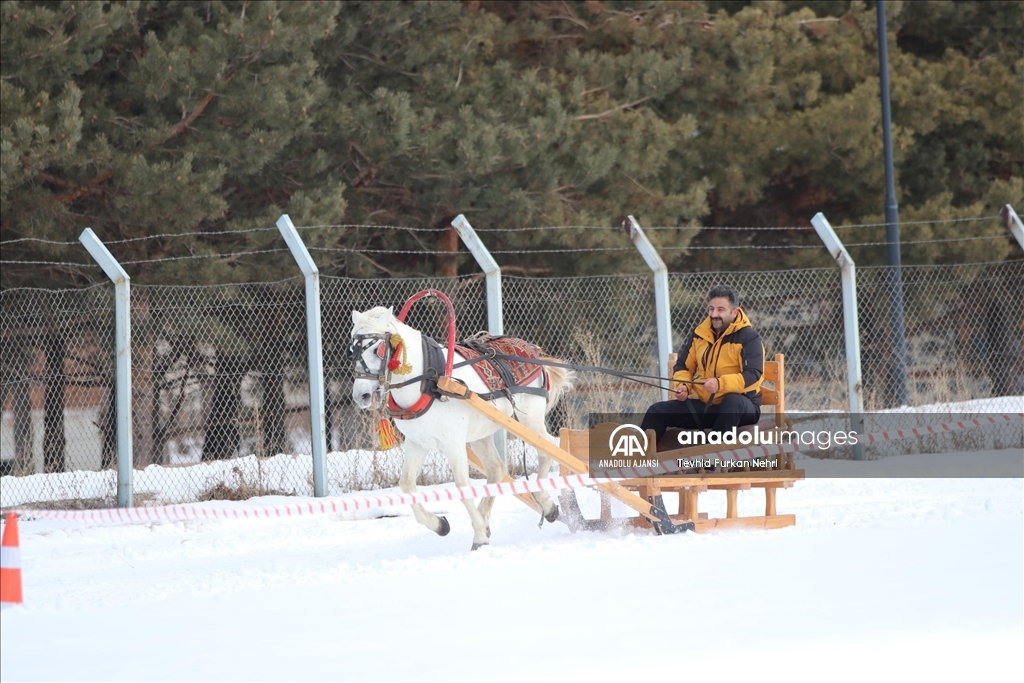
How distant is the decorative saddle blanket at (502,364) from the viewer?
8164mm

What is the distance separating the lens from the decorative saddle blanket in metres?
8.16

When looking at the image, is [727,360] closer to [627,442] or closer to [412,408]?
[627,442]

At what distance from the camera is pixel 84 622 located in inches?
235

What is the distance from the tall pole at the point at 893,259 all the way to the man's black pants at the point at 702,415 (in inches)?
220

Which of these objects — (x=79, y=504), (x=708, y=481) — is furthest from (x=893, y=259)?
(x=79, y=504)

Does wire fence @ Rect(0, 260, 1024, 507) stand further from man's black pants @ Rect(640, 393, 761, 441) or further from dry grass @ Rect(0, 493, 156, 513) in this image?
man's black pants @ Rect(640, 393, 761, 441)

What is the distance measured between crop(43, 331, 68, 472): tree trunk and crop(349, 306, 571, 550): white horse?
6.77m

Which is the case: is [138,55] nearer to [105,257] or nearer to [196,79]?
[196,79]

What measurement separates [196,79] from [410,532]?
6.81 metres

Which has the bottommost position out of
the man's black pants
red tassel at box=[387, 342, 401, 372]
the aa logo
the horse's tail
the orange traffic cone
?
the orange traffic cone

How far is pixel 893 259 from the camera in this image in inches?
594

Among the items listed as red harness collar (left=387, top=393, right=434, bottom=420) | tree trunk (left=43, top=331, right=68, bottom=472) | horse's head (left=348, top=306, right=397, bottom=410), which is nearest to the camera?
horse's head (left=348, top=306, right=397, bottom=410)

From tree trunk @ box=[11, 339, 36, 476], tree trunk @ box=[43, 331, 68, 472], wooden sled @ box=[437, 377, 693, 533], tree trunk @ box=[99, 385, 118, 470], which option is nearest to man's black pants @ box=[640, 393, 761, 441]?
wooden sled @ box=[437, 377, 693, 533]

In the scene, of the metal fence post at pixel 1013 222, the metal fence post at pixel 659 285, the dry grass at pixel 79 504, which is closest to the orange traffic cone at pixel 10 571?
the dry grass at pixel 79 504
